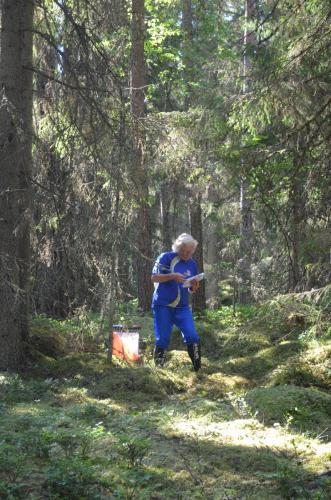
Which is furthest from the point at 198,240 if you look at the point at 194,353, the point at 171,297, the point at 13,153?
the point at 13,153

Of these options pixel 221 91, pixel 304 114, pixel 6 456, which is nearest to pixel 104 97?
pixel 304 114

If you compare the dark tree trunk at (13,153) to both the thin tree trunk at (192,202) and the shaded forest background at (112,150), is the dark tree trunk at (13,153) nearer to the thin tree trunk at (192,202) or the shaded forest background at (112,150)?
the shaded forest background at (112,150)

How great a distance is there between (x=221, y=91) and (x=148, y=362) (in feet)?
18.5

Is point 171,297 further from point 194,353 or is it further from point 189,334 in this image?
point 194,353

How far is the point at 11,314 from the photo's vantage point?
793cm

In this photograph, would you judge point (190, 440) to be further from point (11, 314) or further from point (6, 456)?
point (11, 314)

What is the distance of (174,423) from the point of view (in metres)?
5.48

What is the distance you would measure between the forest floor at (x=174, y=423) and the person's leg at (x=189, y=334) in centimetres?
19

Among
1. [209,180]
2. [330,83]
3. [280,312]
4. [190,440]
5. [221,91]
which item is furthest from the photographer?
[209,180]

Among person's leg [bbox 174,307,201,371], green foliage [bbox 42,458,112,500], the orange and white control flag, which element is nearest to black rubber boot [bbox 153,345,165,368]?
person's leg [bbox 174,307,201,371]

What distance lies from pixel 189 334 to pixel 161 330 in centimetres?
41

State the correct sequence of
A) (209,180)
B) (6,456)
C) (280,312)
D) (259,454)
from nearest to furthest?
(6,456)
(259,454)
(280,312)
(209,180)

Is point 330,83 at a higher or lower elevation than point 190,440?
higher

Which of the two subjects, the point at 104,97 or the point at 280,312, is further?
the point at 104,97
